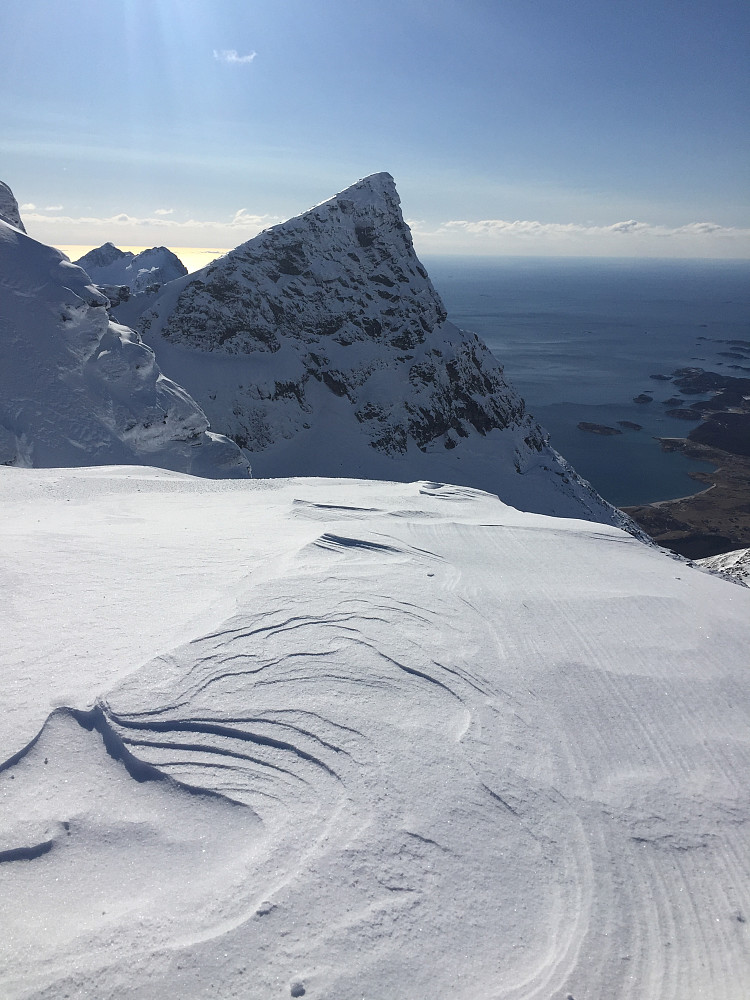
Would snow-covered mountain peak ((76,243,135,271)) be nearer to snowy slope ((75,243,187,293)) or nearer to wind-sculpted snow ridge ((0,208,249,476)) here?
snowy slope ((75,243,187,293))

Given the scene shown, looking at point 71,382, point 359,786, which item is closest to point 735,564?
point 359,786

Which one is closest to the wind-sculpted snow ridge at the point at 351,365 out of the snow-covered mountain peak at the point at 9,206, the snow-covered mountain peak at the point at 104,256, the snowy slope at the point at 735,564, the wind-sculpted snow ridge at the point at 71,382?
the snow-covered mountain peak at the point at 9,206

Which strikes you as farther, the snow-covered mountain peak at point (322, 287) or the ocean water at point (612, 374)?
the ocean water at point (612, 374)

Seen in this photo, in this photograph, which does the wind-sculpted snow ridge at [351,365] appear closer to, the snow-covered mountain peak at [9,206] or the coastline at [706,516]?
the coastline at [706,516]

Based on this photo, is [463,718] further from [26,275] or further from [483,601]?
[26,275]

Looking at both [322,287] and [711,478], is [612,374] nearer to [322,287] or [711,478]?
[711,478]

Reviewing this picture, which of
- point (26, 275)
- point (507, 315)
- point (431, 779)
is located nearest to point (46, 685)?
point (431, 779)
